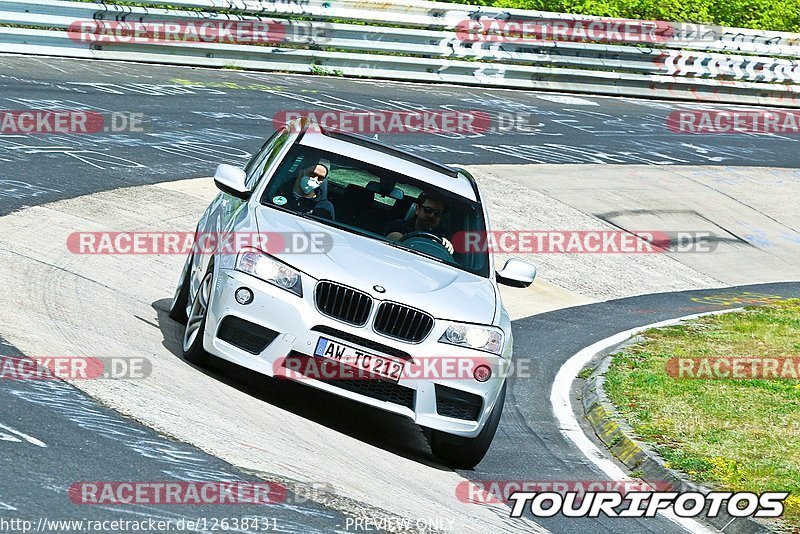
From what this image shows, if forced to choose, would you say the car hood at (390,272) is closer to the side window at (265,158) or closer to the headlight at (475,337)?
the headlight at (475,337)

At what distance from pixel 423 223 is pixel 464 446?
1.77 metres

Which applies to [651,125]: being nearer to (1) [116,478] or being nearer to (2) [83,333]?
(2) [83,333]

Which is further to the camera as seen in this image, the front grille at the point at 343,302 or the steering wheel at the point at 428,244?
the steering wheel at the point at 428,244

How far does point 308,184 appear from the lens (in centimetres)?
917

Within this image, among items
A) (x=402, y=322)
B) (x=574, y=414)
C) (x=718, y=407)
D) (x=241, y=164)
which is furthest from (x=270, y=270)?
(x=241, y=164)

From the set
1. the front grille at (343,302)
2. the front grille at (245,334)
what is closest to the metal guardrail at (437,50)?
the front grille at (245,334)

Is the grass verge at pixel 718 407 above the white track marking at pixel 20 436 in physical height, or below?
below

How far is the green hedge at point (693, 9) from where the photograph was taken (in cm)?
2956

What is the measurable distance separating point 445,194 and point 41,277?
10.6 feet

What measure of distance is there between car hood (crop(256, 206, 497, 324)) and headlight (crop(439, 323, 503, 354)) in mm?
58

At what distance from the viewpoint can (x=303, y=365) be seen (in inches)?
310

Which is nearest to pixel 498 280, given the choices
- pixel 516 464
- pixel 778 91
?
pixel 516 464

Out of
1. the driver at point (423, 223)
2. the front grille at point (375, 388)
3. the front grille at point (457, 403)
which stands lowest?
the front grille at point (457, 403)

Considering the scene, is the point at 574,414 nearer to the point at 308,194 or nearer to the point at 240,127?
the point at 308,194
